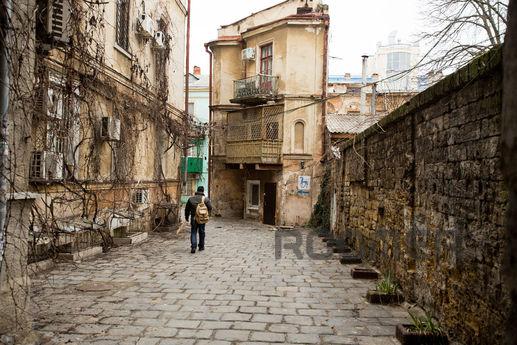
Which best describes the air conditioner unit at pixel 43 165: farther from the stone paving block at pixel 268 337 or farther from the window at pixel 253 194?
the window at pixel 253 194

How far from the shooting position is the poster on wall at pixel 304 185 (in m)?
19.3

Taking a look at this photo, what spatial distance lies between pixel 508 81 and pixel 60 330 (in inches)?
196

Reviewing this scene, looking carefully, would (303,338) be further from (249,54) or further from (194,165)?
(194,165)

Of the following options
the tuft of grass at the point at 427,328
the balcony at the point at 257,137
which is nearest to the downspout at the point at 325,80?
the balcony at the point at 257,137

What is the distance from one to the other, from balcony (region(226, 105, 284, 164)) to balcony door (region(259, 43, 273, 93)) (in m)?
1.10

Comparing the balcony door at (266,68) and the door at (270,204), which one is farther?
the door at (270,204)

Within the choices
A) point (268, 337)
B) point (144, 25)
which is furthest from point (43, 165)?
point (144, 25)

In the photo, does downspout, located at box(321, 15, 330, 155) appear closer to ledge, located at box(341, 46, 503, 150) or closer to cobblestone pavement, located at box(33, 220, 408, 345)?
cobblestone pavement, located at box(33, 220, 408, 345)

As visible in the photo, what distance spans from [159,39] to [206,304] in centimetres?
1031

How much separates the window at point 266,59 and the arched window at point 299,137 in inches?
126

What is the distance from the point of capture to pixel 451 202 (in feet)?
14.7

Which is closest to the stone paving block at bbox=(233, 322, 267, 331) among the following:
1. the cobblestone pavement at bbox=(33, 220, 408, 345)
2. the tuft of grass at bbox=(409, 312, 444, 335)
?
the cobblestone pavement at bbox=(33, 220, 408, 345)

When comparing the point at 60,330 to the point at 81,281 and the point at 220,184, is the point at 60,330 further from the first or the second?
the point at 220,184

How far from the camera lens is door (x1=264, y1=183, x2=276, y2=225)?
20.4m
